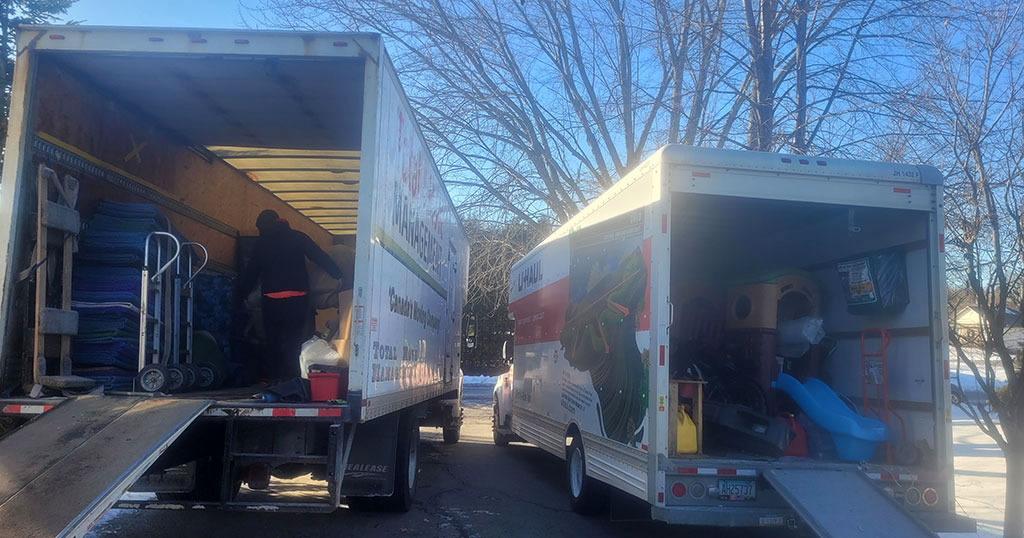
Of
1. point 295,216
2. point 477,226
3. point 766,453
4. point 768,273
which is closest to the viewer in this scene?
point 766,453

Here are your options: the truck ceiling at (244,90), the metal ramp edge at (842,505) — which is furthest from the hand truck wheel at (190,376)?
the metal ramp edge at (842,505)

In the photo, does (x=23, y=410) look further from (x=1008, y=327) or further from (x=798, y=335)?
(x=1008, y=327)

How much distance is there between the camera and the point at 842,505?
4961 mm

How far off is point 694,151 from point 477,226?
33.5 feet

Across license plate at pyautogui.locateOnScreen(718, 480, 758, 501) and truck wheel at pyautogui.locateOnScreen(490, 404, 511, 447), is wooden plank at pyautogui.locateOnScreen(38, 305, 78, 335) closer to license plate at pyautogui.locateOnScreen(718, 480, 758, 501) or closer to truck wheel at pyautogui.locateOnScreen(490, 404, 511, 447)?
license plate at pyautogui.locateOnScreen(718, 480, 758, 501)

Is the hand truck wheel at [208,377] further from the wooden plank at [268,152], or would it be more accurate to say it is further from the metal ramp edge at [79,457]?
the wooden plank at [268,152]

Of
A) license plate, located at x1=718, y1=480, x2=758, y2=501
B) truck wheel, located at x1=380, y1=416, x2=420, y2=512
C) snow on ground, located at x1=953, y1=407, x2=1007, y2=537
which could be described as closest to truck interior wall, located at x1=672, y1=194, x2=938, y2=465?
snow on ground, located at x1=953, y1=407, x2=1007, y2=537

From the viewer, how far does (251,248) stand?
27.8 ft

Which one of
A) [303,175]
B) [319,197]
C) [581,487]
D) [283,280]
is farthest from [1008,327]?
[319,197]

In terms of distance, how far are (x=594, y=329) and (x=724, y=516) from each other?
2.14 metres

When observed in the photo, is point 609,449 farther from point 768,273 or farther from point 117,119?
point 117,119

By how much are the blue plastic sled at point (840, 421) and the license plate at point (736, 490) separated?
100 centimetres

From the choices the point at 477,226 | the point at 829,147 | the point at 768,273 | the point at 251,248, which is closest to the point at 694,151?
the point at 768,273

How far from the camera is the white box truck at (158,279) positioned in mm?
4488
